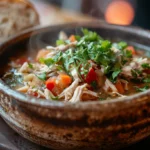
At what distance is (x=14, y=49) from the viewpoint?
3254 mm

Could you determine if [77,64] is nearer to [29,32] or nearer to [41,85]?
[41,85]

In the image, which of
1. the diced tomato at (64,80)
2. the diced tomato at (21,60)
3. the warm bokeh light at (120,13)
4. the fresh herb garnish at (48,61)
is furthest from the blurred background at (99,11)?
the diced tomato at (64,80)

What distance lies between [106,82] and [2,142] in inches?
35.3

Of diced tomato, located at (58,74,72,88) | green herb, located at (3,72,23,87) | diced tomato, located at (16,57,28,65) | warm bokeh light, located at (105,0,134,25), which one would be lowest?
warm bokeh light, located at (105,0,134,25)

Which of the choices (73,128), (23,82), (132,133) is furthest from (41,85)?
(132,133)

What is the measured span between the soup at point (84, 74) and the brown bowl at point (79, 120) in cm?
28

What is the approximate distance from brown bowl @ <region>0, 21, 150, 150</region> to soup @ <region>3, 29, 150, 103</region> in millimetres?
281

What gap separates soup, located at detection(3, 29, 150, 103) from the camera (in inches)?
95.3

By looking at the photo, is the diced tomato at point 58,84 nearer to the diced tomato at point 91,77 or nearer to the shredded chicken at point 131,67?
the diced tomato at point 91,77

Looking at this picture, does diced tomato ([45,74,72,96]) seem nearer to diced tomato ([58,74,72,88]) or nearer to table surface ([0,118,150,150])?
diced tomato ([58,74,72,88])

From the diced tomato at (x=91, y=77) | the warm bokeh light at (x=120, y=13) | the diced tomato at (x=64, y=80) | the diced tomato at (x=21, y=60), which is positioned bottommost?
the warm bokeh light at (x=120, y=13)

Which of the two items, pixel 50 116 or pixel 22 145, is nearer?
pixel 50 116

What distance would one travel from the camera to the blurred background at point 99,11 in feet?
15.9

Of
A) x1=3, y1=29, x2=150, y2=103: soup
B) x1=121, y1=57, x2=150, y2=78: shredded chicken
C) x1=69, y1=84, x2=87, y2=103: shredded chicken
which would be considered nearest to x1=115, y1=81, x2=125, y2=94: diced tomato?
A: x1=3, y1=29, x2=150, y2=103: soup
